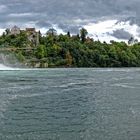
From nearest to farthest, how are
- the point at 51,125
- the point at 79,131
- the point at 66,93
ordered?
the point at 79,131, the point at 51,125, the point at 66,93

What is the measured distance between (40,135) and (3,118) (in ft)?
22.2

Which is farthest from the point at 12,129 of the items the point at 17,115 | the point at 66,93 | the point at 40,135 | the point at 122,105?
the point at 66,93

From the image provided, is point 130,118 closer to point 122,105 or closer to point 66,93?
point 122,105

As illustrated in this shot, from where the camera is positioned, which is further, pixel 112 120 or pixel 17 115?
pixel 17 115

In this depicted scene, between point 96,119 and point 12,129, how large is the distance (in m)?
6.55

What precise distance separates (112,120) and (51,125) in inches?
175

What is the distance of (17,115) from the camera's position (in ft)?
119

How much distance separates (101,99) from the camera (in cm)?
4797

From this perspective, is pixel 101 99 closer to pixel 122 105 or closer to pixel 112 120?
pixel 122 105

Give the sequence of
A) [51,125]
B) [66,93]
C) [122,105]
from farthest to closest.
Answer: [66,93], [122,105], [51,125]

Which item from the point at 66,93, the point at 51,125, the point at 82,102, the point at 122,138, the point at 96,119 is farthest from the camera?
the point at 66,93

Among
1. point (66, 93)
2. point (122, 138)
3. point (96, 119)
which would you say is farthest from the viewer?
point (66, 93)

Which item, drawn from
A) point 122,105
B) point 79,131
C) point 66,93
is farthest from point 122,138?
point 66,93

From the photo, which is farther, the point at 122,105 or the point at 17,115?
the point at 122,105
